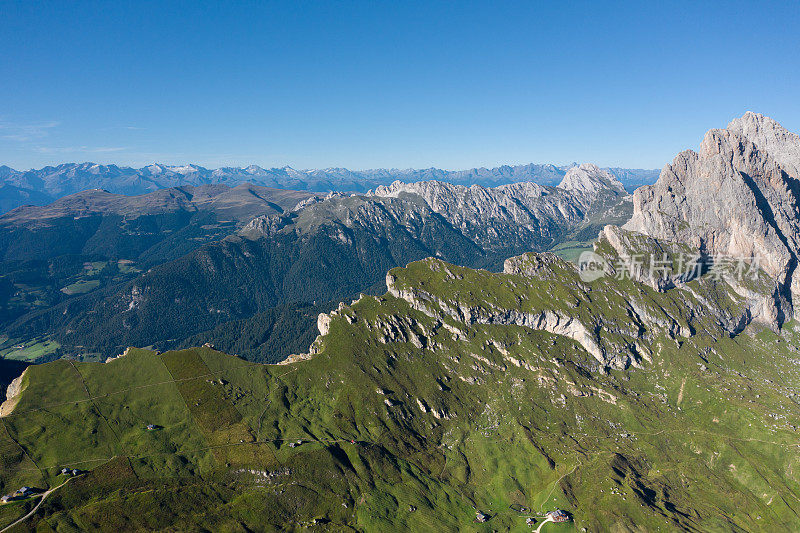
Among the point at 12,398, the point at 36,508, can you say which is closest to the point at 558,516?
the point at 36,508

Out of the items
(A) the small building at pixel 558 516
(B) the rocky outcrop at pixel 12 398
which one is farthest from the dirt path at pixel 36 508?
(A) the small building at pixel 558 516

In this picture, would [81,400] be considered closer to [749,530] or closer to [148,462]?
[148,462]

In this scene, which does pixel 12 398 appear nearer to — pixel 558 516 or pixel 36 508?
pixel 36 508

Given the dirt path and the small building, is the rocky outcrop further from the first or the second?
A: the small building

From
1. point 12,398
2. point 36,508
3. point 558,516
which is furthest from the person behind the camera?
point 558,516

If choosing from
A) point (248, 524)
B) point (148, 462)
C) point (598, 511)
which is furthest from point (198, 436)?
point (598, 511)

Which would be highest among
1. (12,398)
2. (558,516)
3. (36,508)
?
(12,398)

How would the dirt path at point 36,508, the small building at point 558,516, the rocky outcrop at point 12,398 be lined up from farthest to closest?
1. the small building at point 558,516
2. the rocky outcrop at point 12,398
3. the dirt path at point 36,508

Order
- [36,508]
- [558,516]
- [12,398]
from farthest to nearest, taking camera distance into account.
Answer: [558,516] < [12,398] < [36,508]

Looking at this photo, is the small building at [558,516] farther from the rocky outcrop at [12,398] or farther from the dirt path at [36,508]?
the rocky outcrop at [12,398]
